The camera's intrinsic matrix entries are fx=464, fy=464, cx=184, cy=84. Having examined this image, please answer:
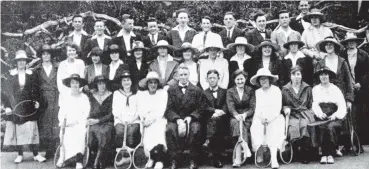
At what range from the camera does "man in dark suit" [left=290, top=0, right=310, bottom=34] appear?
755 centimetres

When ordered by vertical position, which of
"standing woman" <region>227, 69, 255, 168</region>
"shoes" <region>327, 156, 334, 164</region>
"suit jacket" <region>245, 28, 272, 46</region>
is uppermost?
"suit jacket" <region>245, 28, 272, 46</region>

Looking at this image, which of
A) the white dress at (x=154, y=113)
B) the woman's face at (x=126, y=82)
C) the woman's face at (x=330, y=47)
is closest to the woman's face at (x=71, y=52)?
the woman's face at (x=126, y=82)

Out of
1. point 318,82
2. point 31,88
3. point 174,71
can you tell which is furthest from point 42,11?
point 318,82

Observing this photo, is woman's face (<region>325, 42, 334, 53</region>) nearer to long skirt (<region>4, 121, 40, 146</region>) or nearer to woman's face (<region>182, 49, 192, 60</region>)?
woman's face (<region>182, 49, 192, 60</region>)

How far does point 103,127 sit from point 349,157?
11.2ft

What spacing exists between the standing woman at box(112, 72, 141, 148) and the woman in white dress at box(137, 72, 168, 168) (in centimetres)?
11

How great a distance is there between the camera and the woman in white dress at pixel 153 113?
19.9 feet

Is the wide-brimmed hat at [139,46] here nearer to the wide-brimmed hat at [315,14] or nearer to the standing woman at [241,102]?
the standing woman at [241,102]

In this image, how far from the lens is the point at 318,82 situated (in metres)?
6.77

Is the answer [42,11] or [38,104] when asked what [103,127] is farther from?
[42,11]

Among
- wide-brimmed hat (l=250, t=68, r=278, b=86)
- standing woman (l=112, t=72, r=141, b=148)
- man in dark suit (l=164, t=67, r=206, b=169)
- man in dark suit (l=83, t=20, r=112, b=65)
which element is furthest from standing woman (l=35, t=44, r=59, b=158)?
wide-brimmed hat (l=250, t=68, r=278, b=86)

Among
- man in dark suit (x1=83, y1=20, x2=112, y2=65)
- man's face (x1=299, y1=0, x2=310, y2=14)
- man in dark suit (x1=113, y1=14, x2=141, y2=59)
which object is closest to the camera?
man in dark suit (x1=83, y1=20, x2=112, y2=65)

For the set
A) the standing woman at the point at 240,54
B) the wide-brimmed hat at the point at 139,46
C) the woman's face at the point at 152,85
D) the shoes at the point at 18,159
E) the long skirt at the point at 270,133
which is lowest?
the shoes at the point at 18,159

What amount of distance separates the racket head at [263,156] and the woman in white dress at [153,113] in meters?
1.22
